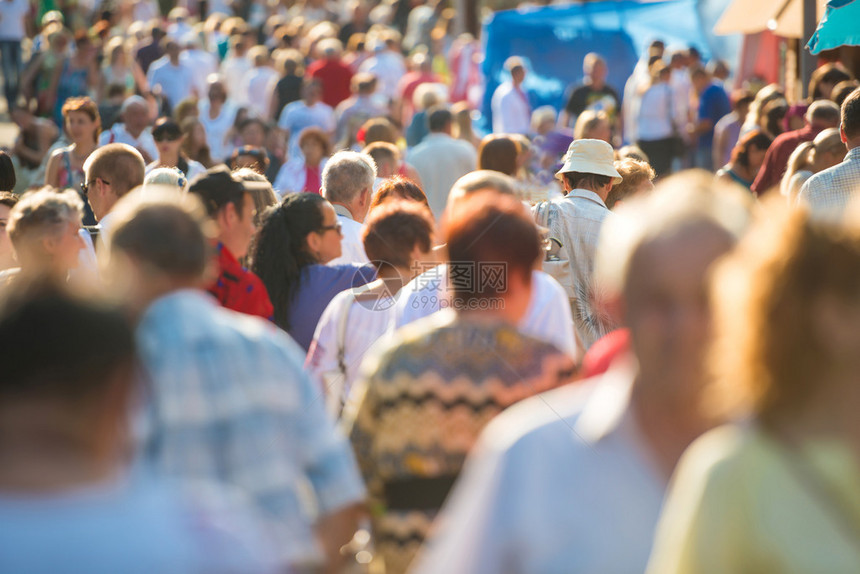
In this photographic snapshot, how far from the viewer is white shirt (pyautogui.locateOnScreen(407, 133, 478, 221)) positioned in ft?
33.3

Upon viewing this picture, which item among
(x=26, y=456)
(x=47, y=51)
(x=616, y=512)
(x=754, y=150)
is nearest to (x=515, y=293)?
(x=616, y=512)

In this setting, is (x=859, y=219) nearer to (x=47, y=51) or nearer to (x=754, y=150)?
(x=754, y=150)

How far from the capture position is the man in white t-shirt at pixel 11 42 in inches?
675

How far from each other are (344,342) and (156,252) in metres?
1.74

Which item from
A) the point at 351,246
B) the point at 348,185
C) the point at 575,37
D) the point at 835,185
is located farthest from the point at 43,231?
the point at 575,37

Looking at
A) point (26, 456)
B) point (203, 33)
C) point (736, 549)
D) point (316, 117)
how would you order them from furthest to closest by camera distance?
point (203, 33)
point (316, 117)
point (26, 456)
point (736, 549)

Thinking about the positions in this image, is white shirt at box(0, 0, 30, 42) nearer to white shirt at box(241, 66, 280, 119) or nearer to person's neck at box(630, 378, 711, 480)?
white shirt at box(241, 66, 280, 119)

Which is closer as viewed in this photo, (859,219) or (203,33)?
(859,219)

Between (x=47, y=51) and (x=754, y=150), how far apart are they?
387 inches

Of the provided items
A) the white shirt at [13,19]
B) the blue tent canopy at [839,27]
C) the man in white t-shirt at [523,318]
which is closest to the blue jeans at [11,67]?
the white shirt at [13,19]

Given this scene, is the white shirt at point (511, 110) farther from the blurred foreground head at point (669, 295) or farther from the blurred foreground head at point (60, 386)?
the blurred foreground head at point (60, 386)

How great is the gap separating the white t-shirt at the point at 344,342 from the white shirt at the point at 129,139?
18.9ft

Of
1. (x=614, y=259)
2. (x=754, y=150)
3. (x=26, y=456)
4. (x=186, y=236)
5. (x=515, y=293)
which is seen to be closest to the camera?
(x=26, y=456)

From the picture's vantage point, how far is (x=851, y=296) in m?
1.94
